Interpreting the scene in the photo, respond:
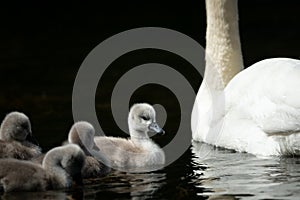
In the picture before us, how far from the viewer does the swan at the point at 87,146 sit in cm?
940

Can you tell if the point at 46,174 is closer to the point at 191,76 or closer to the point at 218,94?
the point at 218,94

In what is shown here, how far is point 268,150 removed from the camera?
32.9 ft

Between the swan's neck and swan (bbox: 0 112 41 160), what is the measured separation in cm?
282

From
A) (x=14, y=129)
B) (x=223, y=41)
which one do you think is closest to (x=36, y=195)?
(x=14, y=129)

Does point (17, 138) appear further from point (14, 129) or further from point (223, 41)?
point (223, 41)

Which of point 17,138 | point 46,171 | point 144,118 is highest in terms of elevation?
point 144,118

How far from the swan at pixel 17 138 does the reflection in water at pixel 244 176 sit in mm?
1510

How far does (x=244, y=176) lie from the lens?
9281 millimetres

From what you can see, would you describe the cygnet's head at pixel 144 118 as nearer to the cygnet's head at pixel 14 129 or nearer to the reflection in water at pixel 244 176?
the reflection in water at pixel 244 176

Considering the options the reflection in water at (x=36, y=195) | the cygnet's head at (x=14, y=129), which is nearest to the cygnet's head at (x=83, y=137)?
the cygnet's head at (x=14, y=129)

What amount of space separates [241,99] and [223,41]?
1.69m

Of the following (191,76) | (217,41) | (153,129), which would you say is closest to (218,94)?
(217,41)

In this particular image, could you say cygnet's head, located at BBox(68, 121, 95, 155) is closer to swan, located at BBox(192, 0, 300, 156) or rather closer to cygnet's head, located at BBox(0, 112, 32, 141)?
cygnet's head, located at BBox(0, 112, 32, 141)

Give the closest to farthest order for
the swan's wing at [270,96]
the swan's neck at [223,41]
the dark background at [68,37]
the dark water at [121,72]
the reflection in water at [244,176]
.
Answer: the reflection in water at [244,176] < the dark water at [121,72] < the swan's wing at [270,96] < the swan's neck at [223,41] < the dark background at [68,37]
